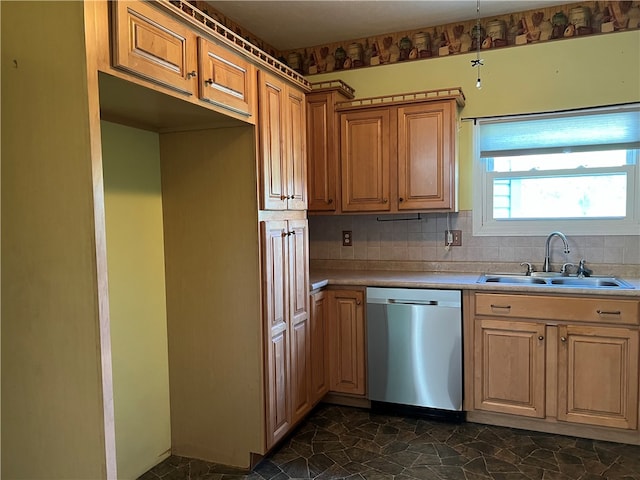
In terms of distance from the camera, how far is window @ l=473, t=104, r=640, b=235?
10.0ft

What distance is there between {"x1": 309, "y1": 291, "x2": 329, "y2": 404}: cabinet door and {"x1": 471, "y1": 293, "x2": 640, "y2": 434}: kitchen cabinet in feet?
3.17

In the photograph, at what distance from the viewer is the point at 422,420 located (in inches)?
119

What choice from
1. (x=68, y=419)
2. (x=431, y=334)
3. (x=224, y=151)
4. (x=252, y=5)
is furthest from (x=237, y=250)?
(x=252, y=5)

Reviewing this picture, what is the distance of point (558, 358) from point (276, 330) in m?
1.64

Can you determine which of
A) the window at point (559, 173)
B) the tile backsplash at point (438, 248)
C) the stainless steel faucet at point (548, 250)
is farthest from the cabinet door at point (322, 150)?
the stainless steel faucet at point (548, 250)

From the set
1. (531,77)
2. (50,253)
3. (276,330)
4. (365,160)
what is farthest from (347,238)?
(50,253)

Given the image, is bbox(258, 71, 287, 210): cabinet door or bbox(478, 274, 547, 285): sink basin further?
bbox(478, 274, 547, 285): sink basin

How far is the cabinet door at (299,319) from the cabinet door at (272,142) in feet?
0.82

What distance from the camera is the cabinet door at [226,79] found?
6.34 ft

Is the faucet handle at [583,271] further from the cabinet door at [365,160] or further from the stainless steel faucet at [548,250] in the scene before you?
the cabinet door at [365,160]

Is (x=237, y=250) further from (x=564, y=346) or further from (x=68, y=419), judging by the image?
(x=564, y=346)

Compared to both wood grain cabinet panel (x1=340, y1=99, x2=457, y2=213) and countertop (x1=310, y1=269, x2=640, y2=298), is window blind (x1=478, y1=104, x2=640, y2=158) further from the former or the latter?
countertop (x1=310, y1=269, x2=640, y2=298)

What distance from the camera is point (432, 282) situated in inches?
115

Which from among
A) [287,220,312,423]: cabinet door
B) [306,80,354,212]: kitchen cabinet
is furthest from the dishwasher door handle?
[306,80,354,212]: kitchen cabinet
